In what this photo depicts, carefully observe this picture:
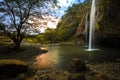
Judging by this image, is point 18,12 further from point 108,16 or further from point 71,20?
point 71,20

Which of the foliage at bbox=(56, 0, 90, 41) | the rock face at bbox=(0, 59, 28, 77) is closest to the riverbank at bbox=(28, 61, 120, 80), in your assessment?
the rock face at bbox=(0, 59, 28, 77)

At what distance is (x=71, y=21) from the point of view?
62625mm

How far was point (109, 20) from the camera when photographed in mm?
31641

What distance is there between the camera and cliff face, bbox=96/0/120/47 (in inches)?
1184

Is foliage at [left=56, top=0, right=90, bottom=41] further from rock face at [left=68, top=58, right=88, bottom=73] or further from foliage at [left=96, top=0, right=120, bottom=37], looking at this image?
rock face at [left=68, top=58, right=88, bottom=73]

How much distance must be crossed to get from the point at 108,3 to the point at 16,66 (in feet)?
71.8

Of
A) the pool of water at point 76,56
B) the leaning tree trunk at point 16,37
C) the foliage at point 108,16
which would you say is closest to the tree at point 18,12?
the leaning tree trunk at point 16,37

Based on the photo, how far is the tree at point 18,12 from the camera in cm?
2510

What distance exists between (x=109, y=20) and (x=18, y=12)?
1424cm

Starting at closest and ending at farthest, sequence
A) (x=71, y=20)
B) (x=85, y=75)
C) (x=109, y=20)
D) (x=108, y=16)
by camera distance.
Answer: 1. (x=85, y=75)
2. (x=109, y=20)
3. (x=108, y=16)
4. (x=71, y=20)

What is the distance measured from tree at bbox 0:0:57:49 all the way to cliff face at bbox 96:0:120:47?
→ 396 inches

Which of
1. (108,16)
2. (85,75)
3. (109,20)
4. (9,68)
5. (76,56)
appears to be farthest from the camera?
(108,16)

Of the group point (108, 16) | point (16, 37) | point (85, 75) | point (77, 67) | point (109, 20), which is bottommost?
point (85, 75)

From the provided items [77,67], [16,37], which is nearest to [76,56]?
[77,67]
